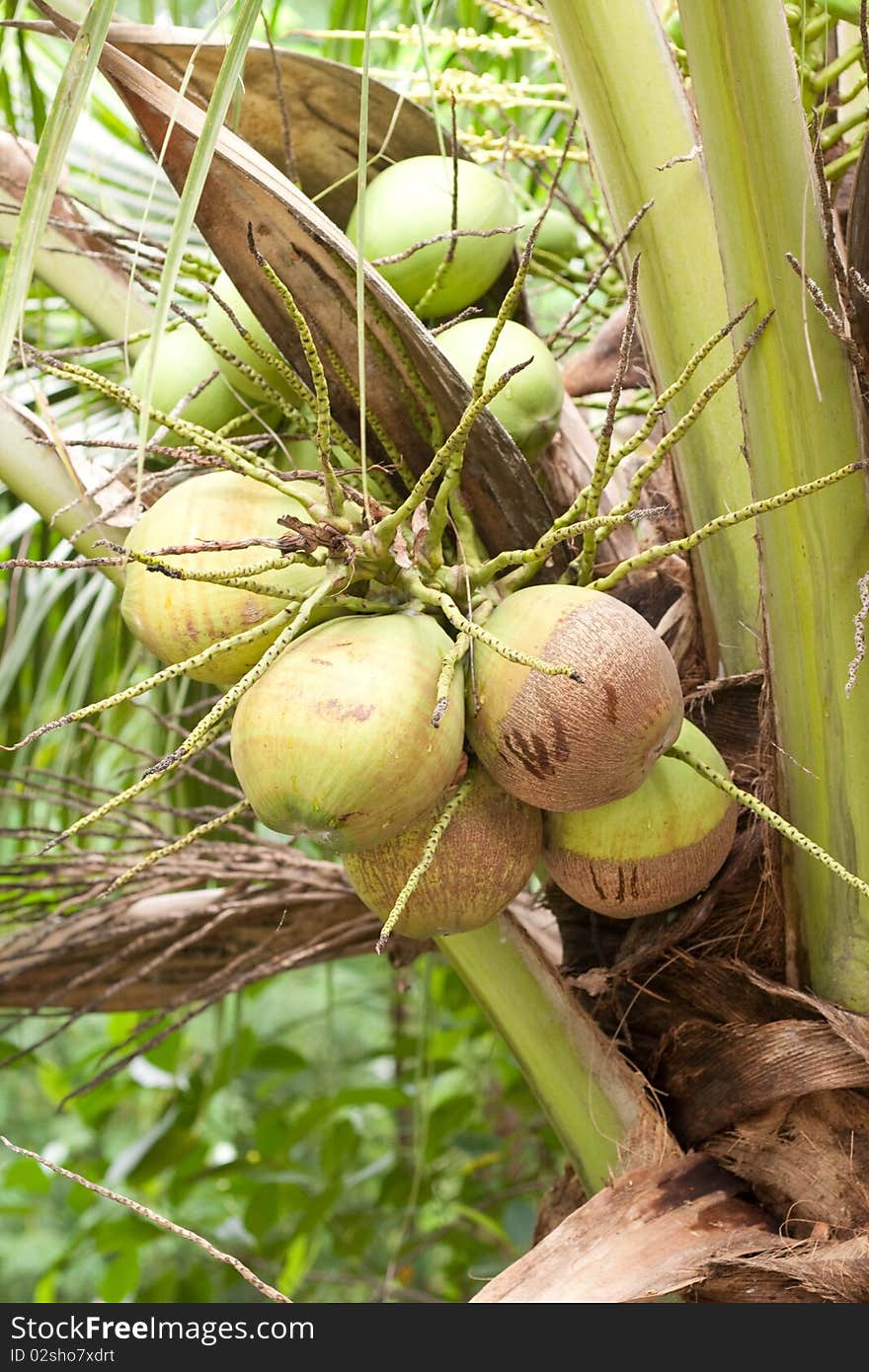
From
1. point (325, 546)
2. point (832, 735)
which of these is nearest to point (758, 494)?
point (832, 735)

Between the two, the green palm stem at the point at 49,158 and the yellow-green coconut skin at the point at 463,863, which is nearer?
the green palm stem at the point at 49,158

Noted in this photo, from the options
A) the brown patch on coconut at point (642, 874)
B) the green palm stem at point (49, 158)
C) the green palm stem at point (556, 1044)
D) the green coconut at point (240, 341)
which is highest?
the green palm stem at point (49, 158)

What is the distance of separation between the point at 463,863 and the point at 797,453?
35cm

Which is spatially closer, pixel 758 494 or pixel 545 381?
pixel 758 494

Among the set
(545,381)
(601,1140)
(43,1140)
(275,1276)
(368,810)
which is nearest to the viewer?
Answer: (368,810)

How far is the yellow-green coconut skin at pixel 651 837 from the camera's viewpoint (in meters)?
0.84

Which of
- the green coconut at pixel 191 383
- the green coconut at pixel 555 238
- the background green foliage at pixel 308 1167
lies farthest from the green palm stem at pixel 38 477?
the background green foliage at pixel 308 1167

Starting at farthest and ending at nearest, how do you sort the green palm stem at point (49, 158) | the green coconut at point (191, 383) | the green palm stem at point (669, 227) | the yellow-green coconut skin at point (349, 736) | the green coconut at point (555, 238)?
the green coconut at point (555, 238), the green coconut at point (191, 383), the green palm stem at point (669, 227), the yellow-green coconut skin at point (349, 736), the green palm stem at point (49, 158)

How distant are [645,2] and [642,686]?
0.55 m

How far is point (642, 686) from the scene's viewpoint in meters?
0.72

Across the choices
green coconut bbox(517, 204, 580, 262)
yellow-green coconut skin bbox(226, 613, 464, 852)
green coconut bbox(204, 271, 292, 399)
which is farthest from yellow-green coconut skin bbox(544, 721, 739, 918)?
green coconut bbox(517, 204, 580, 262)

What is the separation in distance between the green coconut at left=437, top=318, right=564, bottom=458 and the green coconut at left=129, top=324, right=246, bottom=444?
20 cm

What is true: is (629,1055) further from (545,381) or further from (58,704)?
(58,704)

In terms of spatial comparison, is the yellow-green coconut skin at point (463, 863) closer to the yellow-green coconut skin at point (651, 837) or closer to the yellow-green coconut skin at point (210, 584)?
the yellow-green coconut skin at point (651, 837)
